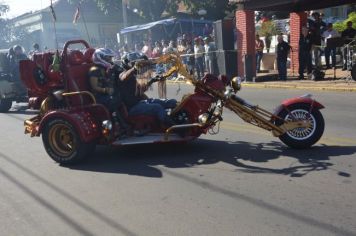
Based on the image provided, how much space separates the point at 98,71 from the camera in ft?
24.1

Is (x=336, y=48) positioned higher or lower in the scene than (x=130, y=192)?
higher

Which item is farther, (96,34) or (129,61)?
(96,34)

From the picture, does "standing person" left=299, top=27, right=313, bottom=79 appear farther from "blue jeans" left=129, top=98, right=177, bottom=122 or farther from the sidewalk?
"blue jeans" left=129, top=98, right=177, bottom=122

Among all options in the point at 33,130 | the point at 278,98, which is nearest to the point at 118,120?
the point at 33,130

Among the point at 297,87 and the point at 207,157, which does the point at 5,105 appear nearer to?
the point at 297,87

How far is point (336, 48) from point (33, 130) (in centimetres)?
1339

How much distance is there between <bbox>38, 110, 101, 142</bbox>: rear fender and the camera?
695 cm

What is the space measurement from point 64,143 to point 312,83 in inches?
410

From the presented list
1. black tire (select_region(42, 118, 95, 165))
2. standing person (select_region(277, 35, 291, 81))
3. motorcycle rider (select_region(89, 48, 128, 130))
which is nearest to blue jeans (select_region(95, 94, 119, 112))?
motorcycle rider (select_region(89, 48, 128, 130))

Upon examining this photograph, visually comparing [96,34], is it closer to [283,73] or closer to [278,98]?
[283,73]

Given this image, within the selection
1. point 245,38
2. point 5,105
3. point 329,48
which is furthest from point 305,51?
point 5,105

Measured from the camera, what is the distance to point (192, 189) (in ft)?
18.3

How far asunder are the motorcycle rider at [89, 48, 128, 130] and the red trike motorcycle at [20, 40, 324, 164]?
0.45 ft

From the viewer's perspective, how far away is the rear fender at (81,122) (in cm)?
695
